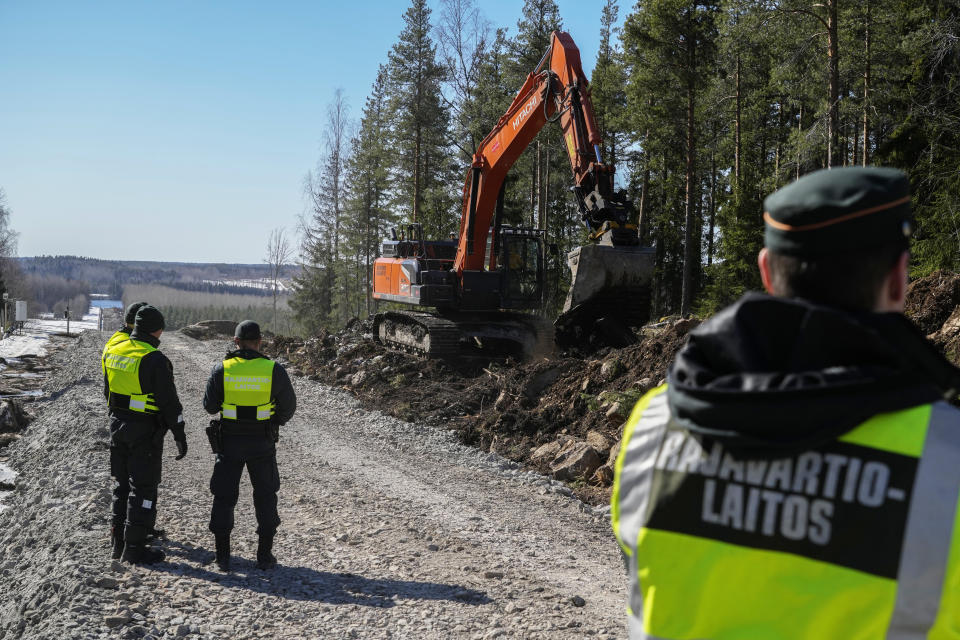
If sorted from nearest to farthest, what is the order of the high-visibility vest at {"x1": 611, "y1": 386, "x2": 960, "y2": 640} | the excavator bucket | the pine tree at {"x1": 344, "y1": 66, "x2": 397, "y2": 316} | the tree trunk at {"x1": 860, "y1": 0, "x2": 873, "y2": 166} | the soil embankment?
1. the high-visibility vest at {"x1": 611, "y1": 386, "x2": 960, "y2": 640}
2. the soil embankment
3. the excavator bucket
4. the tree trunk at {"x1": 860, "y1": 0, "x2": 873, "y2": 166}
5. the pine tree at {"x1": 344, "y1": 66, "x2": 397, "y2": 316}

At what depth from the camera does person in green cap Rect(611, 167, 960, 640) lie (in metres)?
1.33

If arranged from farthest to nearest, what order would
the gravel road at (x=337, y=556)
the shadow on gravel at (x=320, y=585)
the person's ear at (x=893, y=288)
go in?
the shadow on gravel at (x=320, y=585), the gravel road at (x=337, y=556), the person's ear at (x=893, y=288)

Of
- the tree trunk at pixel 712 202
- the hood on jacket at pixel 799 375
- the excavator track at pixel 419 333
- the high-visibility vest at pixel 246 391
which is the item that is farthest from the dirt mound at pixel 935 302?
the tree trunk at pixel 712 202

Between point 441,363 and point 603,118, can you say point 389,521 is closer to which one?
point 441,363

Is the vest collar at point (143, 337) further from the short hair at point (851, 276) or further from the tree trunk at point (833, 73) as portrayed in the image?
the tree trunk at point (833, 73)

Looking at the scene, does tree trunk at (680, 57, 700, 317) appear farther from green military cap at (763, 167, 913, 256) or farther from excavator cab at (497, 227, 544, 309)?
green military cap at (763, 167, 913, 256)

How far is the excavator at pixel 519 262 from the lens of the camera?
38.8 ft

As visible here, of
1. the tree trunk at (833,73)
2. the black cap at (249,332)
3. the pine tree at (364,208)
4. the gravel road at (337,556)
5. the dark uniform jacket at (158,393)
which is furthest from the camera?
the pine tree at (364,208)

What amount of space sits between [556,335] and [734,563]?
39.2 ft

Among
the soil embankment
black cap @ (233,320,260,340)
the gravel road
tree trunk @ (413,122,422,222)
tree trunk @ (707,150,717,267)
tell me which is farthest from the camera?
tree trunk @ (413,122,422,222)

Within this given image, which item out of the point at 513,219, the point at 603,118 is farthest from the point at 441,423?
the point at 603,118

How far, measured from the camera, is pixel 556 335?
43.9 feet

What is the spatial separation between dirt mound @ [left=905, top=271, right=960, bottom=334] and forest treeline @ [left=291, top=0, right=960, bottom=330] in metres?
6.66

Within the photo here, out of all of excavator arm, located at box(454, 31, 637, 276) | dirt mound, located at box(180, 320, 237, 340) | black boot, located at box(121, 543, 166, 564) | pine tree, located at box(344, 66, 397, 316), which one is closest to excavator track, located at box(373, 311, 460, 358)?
excavator arm, located at box(454, 31, 637, 276)
